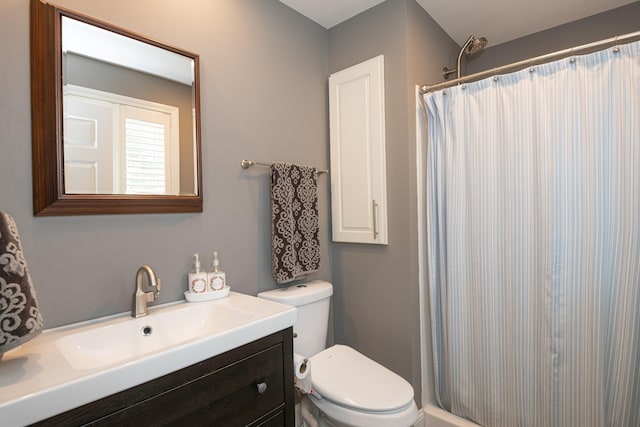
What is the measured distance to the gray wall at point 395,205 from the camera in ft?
5.59

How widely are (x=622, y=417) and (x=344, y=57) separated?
2.15m

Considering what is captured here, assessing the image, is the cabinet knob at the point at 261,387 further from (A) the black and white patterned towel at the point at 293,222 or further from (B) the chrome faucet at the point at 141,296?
(A) the black and white patterned towel at the point at 293,222

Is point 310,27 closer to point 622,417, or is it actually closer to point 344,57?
point 344,57

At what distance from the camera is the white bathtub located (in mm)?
1686

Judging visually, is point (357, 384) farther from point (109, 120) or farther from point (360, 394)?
point (109, 120)

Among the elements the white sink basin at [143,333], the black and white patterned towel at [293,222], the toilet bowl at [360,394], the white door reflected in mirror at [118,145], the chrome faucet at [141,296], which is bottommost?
the toilet bowl at [360,394]

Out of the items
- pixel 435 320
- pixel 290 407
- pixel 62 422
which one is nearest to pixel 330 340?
pixel 435 320

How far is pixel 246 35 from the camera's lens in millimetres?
1581

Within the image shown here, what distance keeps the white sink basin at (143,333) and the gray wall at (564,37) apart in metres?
2.33

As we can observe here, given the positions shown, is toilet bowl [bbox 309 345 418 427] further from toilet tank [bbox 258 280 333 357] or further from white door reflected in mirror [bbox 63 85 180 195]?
white door reflected in mirror [bbox 63 85 180 195]

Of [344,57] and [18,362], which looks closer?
[18,362]

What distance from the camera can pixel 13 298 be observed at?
0.73 metres

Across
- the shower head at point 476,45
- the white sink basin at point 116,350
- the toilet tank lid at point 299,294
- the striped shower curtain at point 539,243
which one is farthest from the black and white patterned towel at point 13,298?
the shower head at point 476,45

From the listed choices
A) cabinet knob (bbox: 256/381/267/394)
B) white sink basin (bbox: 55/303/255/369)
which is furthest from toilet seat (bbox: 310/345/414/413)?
white sink basin (bbox: 55/303/255/369)
